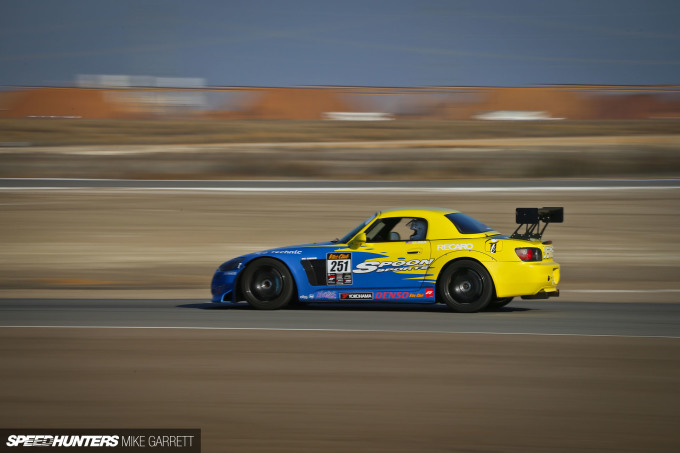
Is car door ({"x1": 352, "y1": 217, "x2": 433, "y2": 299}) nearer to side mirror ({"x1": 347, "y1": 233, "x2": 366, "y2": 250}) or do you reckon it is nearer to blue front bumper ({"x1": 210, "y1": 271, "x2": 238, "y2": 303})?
side mirror ({"x1": 347, "y1": 233, "x2": 366, "y2": 250})

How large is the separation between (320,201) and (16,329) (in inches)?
554

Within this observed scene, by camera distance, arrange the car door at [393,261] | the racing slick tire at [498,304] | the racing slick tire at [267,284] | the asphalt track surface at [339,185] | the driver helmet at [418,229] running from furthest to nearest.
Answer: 1. the asphalt track surface at [339,185]
2. the racing slick tire at [498,304]
3. the racing slick tire at [267,284]
4. the driver helmet at [418,229]
5. the car door at [393,261]

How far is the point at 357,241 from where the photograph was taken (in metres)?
10.6

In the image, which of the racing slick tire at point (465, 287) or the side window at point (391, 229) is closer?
the racing slick tire at point (465, 287)

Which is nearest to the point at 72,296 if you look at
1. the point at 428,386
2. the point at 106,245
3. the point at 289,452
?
the point at 106,245

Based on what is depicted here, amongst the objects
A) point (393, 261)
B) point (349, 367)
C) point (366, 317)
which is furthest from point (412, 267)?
point (349, 367)

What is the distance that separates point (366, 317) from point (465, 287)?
126 cm

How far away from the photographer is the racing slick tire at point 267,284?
10859 millimetres

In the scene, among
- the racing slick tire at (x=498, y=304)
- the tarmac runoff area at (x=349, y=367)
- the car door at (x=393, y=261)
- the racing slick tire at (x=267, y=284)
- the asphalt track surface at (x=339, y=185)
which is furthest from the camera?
the asphalt track surface at (x=339, y=185)

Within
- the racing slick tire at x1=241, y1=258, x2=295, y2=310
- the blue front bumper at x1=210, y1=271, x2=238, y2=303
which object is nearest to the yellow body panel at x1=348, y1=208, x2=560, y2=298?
the racing slick tire at x1=241, y1=258, x2=295, y2=310

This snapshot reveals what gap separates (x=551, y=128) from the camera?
3616 centimetres

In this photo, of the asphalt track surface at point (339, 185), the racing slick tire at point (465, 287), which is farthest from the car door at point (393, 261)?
the asphalt track surface at point (339, 185)

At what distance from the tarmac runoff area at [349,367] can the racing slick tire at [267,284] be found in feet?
1.33

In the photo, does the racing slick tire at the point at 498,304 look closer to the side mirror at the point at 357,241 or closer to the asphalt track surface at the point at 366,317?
the asphalt track surface at the point at 366,317
